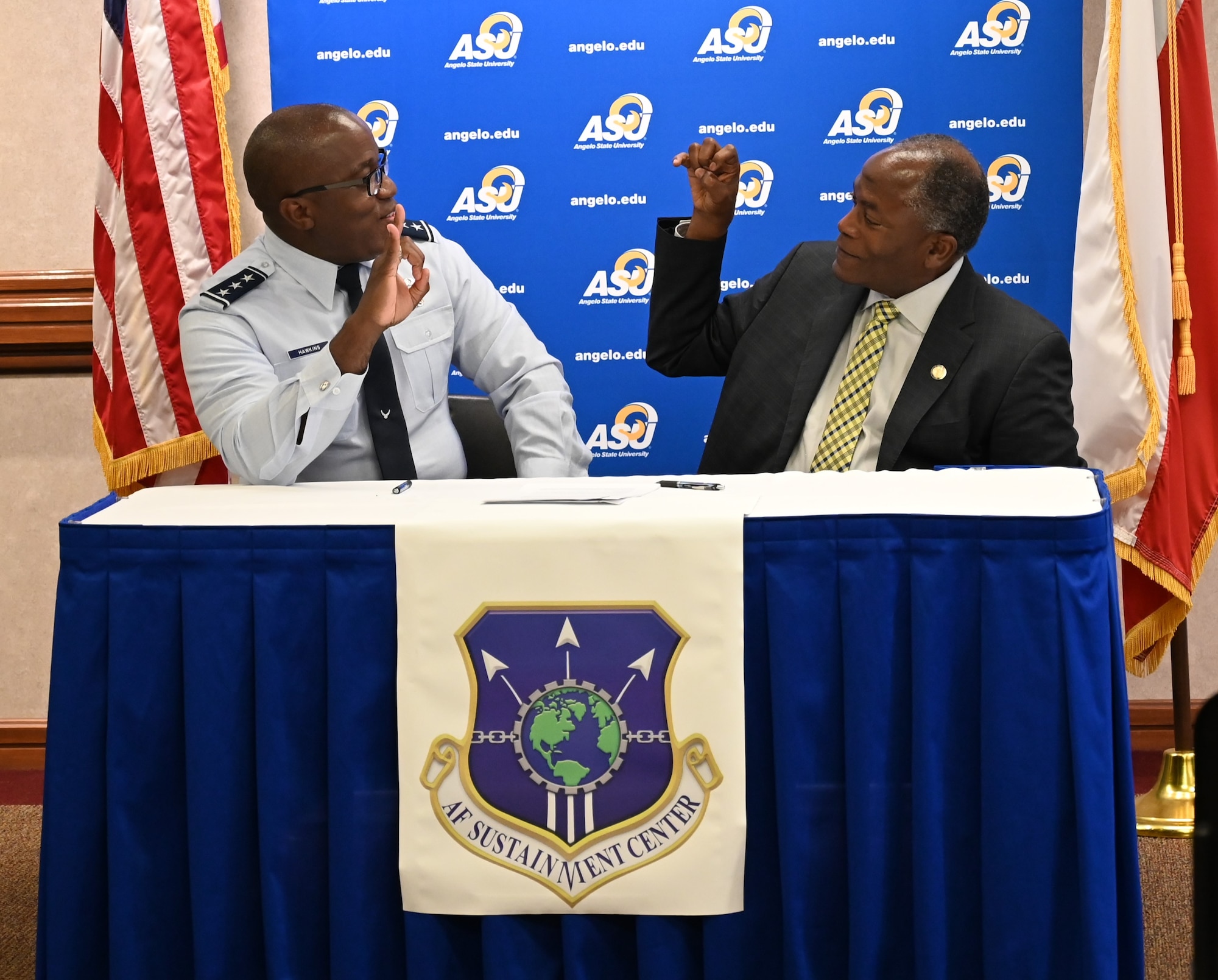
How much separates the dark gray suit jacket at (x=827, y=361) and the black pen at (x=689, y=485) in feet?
2.15

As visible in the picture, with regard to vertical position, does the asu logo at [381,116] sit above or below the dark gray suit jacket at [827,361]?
above

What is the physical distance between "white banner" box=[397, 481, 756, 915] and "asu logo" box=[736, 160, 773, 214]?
208 cm

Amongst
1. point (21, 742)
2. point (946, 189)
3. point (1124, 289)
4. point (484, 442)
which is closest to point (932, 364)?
point (946, 189)

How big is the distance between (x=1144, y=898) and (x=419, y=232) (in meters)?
2.04

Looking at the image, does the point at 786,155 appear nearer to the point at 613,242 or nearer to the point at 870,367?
the point at 613,242

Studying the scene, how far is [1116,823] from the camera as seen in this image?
1.56 metres

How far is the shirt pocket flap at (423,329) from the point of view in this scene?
2.58 metres

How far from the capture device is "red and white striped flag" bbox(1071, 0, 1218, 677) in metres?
2.93

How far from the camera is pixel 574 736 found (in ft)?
Answer: 5.13

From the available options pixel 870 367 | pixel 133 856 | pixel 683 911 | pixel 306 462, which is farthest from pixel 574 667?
pixel 870 367

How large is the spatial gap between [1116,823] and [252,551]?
44.7 inches

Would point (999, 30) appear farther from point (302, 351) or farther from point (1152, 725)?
point (302, 351)

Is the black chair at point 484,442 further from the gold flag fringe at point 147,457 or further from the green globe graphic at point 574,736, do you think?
the green globe graphic at point 574,736

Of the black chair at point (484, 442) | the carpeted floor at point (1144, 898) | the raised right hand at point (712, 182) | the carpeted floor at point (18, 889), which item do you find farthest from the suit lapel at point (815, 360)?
the carpeted floor at point (18, 889)
